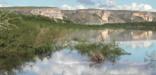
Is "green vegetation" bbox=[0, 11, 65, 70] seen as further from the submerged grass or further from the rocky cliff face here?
the rocky cliff face

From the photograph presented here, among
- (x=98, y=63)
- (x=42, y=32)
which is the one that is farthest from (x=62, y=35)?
(x=98, y=63)

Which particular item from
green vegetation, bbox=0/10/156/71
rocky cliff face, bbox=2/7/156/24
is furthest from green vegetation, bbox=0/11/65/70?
rocky cliff face, bbox=2/7/156/24

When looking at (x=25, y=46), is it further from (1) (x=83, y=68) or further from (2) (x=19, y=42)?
(1) (x=83, y=68)

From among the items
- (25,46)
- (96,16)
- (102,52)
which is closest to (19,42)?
(25,46)

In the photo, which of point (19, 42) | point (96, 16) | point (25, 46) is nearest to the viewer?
point (19, 42)

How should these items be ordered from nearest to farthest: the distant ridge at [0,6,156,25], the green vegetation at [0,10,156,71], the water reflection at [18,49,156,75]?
the water reflection at [18,49,156,75] → the green vegetation at [0,10,156,71] → the distant ridge at [0,6,156,25]

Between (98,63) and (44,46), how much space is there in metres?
6.08

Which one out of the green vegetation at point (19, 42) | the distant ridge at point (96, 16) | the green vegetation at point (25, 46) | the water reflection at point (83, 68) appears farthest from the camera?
the distant ridge at point (96, 16)

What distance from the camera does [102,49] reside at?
25000mm

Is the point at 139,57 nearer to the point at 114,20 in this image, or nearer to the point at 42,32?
the point at 42,32

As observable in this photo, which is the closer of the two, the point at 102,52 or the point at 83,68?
the point at 83,68

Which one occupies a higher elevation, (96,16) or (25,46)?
(25,46)

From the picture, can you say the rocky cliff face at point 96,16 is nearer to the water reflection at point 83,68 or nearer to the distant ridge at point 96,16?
the distant ridge at point 96,16

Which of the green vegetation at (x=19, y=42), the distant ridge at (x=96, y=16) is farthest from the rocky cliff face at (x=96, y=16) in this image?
the green vegetation at (x=19, y=42)
